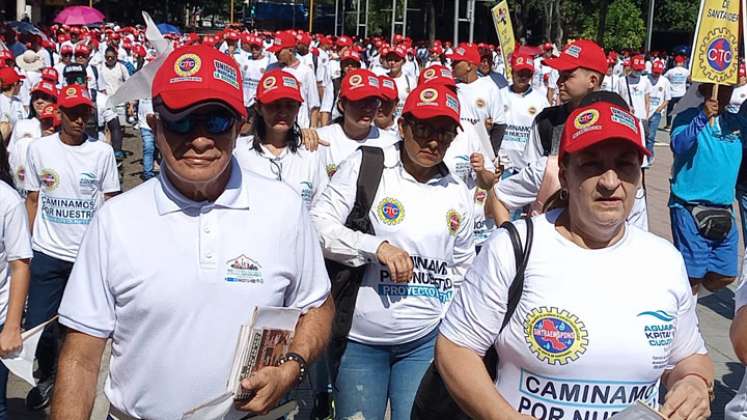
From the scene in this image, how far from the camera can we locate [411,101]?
4551 mm

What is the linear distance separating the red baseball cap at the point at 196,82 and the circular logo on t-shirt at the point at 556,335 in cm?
107

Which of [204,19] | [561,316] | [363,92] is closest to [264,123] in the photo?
[363,92]

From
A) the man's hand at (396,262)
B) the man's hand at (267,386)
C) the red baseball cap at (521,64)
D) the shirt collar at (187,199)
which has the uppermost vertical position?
the red baseball cap at (521,64)

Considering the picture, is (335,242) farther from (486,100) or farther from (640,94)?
(640,94)

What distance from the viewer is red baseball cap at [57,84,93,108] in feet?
21.2

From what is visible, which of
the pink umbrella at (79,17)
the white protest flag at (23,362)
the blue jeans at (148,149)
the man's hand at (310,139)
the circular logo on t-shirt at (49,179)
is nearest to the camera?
the white protest flag at (23,362)

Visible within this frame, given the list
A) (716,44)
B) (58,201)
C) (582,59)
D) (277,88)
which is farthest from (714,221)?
(58,201)

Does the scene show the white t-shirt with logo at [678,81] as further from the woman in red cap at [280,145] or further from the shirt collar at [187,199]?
the shirt collar at [187,199]

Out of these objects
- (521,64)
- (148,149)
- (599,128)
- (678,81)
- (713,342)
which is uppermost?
(521,64)

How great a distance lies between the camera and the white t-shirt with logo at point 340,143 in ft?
21.6

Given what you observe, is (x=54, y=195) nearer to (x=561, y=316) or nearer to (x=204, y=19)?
(x=561, y=316)

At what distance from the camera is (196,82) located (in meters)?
2.79

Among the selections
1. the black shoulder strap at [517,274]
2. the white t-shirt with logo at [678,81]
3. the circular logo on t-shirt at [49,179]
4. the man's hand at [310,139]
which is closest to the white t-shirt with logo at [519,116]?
the man's hand at [310,139]

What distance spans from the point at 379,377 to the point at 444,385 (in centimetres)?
140
